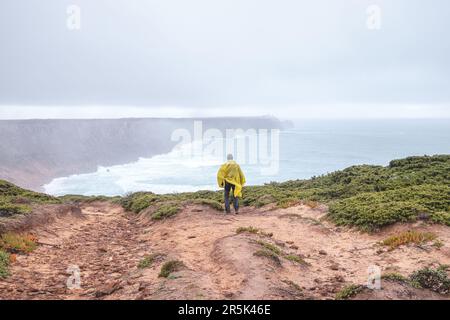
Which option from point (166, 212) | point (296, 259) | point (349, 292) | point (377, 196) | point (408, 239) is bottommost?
point (166, 212)

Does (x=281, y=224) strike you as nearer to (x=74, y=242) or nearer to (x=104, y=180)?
(x=74, y=242)

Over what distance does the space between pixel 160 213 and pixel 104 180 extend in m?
109

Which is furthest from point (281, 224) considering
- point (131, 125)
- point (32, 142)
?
point (131, 125)

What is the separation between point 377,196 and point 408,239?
4.92m

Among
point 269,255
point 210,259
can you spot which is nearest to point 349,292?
point 269,255

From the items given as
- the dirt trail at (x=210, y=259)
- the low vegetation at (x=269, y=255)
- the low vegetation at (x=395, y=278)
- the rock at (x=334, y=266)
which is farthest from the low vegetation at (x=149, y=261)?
the low vegetation at (x=395, y=278)

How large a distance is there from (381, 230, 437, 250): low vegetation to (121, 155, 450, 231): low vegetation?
1.34 m

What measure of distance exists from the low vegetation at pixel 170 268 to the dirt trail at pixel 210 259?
159 mm

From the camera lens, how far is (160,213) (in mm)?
16609

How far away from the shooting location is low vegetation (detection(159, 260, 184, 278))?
8383 mm

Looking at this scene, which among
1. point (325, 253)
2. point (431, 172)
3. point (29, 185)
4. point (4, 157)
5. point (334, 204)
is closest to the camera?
point (325, 253)

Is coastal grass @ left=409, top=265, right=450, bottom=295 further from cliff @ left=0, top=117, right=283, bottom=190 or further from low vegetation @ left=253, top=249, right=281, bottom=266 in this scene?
cliff @ left=0, top=117, right=283, bottom=190

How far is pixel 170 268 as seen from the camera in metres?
8.58

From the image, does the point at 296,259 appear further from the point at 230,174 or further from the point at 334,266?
the point at 230,174
